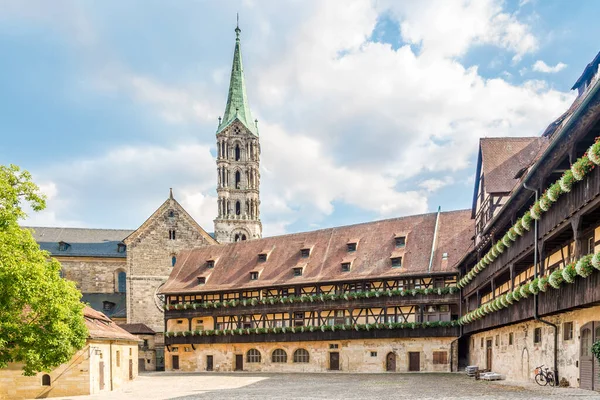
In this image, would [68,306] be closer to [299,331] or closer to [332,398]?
[332,398]

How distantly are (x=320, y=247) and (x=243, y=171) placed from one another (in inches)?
1477

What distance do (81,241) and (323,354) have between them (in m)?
31.6

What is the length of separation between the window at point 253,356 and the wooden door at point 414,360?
11215 millimetres

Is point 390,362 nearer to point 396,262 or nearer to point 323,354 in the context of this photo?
point 323,354

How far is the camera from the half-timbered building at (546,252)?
14844 mm

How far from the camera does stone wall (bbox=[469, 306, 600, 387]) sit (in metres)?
18.7

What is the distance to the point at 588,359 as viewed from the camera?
17.6 m

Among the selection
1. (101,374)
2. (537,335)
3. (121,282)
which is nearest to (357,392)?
(537,335)

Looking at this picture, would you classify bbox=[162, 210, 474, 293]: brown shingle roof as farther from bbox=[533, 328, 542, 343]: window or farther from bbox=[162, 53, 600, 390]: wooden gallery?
bbox=[533, 328, 542, 343]: window

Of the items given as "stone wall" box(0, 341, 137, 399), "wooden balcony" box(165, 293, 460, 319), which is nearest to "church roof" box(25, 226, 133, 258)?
"wooden balcony" box(165, 293, 460, 319)

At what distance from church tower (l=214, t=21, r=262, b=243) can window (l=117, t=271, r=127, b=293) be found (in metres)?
19.4

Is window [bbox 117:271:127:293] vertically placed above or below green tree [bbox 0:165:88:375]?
below

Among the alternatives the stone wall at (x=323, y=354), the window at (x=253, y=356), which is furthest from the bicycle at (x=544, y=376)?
the window at (x=253, y=356)

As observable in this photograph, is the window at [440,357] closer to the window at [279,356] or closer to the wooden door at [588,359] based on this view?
the window at [279,356]
